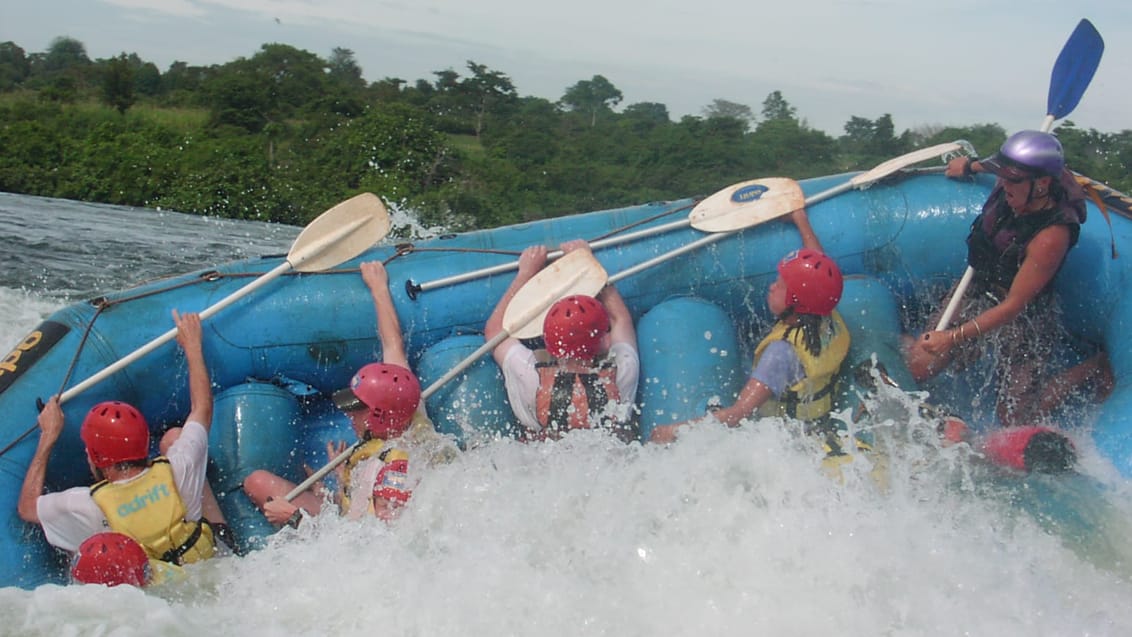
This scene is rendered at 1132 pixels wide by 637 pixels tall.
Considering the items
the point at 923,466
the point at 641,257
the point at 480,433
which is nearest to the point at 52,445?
the point at 480,433

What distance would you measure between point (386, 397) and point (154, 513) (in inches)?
36.4

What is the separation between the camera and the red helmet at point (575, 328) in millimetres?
3859

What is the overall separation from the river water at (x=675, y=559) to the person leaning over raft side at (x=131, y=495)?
220 millimetres

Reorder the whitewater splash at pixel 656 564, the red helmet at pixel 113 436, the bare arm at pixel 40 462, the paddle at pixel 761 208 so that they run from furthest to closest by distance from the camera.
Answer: the paddle at pixel 761 208 < the bare arm at pixel 40 462 < the red helmet at pixel 113 436 < the whitewater splash at pixel 656 564

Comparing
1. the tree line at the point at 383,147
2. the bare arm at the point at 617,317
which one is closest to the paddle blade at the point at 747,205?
the bare arm at the point at 617,317

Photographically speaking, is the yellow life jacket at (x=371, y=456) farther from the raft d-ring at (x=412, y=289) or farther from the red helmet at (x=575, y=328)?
the raft d-ring at (x=412, y=289)

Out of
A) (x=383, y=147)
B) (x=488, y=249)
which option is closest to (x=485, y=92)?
(x=383, y=147)

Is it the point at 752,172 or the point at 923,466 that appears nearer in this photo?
the point at 923,466

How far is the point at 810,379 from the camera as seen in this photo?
12.8 feet

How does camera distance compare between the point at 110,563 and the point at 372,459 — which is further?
the point at 372,459

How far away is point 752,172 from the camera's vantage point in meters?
18.1

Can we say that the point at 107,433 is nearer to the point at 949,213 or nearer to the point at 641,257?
the point at 641,257

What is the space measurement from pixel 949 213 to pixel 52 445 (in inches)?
155

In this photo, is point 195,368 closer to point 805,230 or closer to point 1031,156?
point 805,230
